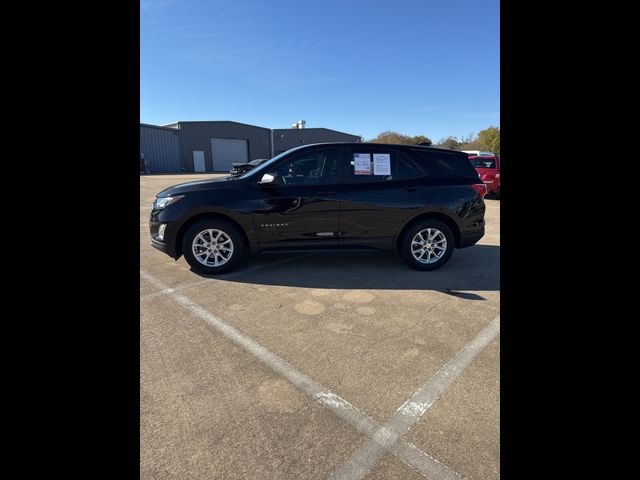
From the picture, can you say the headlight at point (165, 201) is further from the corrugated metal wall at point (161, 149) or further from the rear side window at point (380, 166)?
the corrugated metal wall at point (161, 149)

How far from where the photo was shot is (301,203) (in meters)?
4.42

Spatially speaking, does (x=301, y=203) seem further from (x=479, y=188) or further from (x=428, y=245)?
(x=479, y=188)

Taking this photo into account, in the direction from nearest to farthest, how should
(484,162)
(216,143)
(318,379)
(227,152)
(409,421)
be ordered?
(409,421), (318,379), (484,162), (216,143), (227,152)

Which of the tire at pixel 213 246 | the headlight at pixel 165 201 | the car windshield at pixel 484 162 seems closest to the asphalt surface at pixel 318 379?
the tire at pixel 213 246

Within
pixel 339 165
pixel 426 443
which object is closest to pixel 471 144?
pixel 339 165

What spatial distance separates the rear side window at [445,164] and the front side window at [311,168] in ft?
3.92

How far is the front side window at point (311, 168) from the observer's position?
178 inches

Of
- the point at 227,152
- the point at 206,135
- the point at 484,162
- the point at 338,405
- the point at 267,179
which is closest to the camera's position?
the point at 338,405

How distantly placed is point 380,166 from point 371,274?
145 centimetres

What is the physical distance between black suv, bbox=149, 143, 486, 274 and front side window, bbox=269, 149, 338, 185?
13 millimetres

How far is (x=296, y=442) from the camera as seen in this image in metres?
1.83


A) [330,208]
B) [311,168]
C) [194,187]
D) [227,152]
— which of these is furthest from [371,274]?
[227,152]
